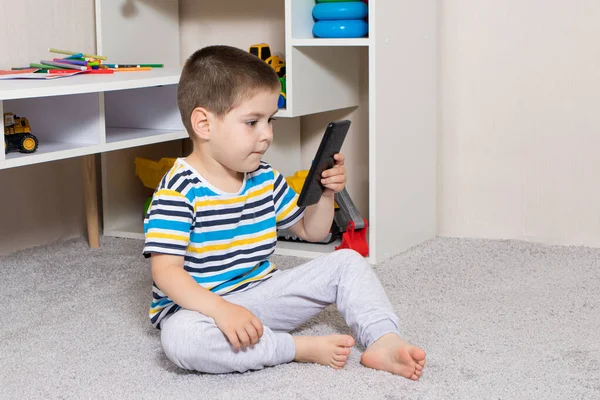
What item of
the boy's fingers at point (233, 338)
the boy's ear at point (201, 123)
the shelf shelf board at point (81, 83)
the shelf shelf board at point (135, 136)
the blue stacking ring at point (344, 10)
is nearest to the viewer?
the boy's fingers at point (233, 338)

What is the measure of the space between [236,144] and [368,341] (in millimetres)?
336

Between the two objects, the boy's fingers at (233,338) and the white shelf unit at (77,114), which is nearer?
the boy's fingers at (233,338)

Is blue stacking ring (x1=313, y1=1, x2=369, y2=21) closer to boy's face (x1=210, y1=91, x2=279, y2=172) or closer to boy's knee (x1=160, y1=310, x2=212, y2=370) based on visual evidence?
boy's face (x1=210, y1=91, x2=279, y2=172)

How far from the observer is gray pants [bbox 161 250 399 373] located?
109 cm

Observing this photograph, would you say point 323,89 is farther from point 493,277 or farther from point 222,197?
point 222,197

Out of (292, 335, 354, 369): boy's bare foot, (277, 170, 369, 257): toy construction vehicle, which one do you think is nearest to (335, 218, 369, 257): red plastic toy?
(277, 170, 369, 257): toy construction vehicle

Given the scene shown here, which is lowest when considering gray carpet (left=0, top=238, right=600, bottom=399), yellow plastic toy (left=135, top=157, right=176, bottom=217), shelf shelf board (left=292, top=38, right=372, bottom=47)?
gray carpet (left=0, top=238, right=600, bottom=399)

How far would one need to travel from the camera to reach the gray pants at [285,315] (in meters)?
1.09

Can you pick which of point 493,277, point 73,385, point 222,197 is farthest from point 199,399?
point 493,277

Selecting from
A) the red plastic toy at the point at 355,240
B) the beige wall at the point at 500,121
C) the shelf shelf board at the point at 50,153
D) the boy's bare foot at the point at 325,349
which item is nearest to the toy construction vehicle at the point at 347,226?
the red plastic toy at the point at 355,240

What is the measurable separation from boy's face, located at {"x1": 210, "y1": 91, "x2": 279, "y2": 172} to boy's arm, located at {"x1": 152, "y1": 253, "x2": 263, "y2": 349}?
0.16m

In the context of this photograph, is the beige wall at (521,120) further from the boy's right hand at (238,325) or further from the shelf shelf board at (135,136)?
the boy's right hand at (238,325)

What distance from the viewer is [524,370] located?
44.6 inches

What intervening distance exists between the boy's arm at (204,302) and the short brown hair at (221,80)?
22cm
